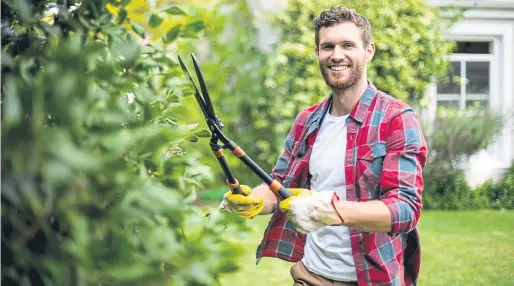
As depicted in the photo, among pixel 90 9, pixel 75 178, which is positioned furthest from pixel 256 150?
pixel 75 178

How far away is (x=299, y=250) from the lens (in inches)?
135

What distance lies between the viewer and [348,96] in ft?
10.8

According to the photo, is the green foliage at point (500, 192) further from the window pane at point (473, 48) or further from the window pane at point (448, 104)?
the window pane at point (473, 48)

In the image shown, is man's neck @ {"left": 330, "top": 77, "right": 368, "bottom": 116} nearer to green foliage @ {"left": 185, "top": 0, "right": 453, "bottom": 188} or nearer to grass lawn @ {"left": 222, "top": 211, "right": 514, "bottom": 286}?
grass lawn @ {"left": 222, "top": 211, "right": 514, "bottom": 286}

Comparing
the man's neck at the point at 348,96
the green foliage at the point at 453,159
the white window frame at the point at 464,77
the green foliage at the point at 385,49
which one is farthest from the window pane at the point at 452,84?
the man's neck at the point at 348,96

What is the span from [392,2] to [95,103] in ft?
29.4

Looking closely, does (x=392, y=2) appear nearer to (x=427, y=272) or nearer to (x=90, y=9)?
(x=427, y=272)

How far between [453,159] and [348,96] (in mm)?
6811

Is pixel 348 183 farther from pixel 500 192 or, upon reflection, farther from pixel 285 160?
pixel 500 192

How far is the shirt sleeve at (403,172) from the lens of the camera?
280 cm

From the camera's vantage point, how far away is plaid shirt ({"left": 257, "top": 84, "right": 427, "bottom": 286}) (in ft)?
9.43

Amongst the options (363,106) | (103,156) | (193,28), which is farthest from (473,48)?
(103,156)

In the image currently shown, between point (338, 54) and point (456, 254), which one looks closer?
point (338, 54)

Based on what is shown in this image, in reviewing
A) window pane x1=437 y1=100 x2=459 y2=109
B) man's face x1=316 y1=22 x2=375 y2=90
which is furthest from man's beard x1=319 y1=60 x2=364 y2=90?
window pane x1=437 y1=100 x2=459 y2=109
